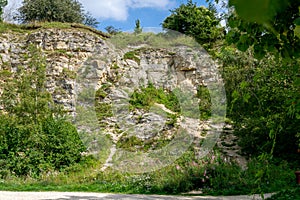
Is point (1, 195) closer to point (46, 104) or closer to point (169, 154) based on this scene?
point (46, 104)

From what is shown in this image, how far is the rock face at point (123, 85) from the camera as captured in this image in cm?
995

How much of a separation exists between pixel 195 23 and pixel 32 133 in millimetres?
7878

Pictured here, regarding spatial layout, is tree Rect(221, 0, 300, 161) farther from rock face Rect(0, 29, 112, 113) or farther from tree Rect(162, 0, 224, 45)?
rock face Rect(0, 29, 112, 113)

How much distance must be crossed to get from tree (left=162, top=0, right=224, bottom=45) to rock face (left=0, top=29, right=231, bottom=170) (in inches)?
49.0

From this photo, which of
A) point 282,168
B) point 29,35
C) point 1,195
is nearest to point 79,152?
point 1,195

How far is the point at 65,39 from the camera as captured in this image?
12531 millimetres

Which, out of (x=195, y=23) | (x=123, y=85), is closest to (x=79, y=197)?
(x=123, y=85)

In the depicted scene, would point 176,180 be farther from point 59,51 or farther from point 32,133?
point 59,51

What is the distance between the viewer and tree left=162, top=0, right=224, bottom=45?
13.5 m

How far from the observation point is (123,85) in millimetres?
11242

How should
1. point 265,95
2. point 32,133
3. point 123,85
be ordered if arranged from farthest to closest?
1. point 123,85
2. point 32,133
3. point 265,95

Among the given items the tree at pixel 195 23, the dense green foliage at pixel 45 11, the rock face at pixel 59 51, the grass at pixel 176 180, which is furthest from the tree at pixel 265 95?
the dense green foliage at pixel 45 11

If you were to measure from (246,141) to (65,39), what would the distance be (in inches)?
284

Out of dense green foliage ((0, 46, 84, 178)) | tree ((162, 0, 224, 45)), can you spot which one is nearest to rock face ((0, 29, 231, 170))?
dense green foliage ((0, 46, 84, 178))
